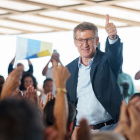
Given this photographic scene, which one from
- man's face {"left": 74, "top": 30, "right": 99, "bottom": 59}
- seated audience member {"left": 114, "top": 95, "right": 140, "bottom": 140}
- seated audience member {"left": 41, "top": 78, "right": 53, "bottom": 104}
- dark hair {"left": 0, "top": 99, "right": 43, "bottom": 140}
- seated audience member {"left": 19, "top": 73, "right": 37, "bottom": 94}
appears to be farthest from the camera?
seated audience member {"left": 41, "top": 78, "right": 53, "bottom": 104}

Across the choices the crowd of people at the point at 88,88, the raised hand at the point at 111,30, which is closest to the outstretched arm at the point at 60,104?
the crowd of people at the point at 88,88

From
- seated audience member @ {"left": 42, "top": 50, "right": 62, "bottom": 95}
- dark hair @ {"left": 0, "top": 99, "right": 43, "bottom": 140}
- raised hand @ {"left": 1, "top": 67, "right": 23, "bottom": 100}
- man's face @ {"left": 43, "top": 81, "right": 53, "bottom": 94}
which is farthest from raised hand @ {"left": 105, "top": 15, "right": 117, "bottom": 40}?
man's face @ {"left": 43, "top": 81, "right": 53, "bottom": 94}

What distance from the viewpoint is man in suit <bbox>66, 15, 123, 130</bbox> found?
290 centimetres

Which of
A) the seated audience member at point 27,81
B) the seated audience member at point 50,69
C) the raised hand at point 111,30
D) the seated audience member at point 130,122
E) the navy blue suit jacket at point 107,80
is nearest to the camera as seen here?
the seated audience member at point 130,122

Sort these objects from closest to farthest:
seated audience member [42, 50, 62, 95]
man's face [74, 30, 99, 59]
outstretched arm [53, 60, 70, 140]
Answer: outstretched arm [53, 60, 70, 140] → man's face [74, 30, 99, 59] → seated audience member [42, 50, 62, 95]

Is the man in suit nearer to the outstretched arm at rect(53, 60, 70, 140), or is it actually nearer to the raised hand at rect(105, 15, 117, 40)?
the raised hand at rect(105, 15, 117, 40)

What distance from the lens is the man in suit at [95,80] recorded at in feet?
9.52

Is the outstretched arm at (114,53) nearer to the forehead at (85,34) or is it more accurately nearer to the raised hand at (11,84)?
the forehead at (85,34)

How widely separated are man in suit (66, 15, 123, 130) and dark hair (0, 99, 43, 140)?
1.93 metres

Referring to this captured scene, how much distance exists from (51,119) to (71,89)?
1.34 meters

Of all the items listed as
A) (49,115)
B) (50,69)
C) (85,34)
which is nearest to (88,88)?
(85,34)

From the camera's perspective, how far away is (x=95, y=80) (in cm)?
304

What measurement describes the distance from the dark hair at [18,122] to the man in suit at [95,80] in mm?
1932

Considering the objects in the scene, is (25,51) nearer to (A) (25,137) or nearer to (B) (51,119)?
(B) (51,119)
